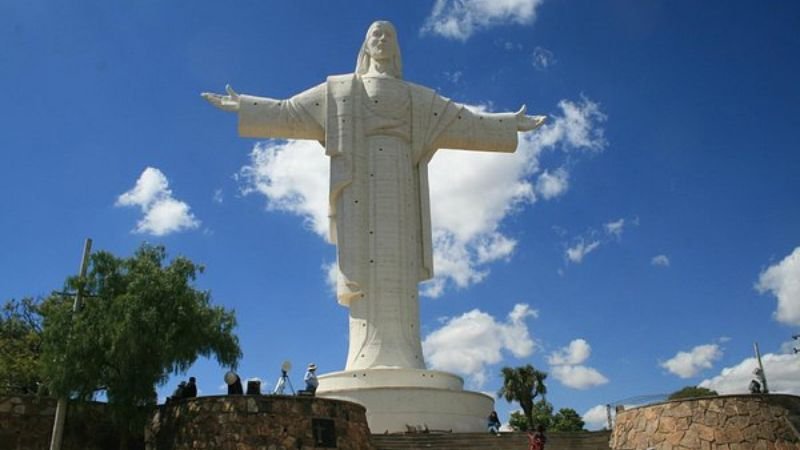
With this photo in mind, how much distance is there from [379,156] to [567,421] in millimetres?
27071

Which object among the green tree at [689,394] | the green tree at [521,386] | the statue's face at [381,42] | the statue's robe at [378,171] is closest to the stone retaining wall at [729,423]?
the green tree at [689,394]

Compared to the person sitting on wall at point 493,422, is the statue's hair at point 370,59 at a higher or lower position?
higher

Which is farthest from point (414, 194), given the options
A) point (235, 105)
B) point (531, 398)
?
point (531, 398)

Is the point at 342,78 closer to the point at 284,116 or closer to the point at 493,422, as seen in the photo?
the point at 284,116

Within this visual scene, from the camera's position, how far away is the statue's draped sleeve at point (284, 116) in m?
24.2

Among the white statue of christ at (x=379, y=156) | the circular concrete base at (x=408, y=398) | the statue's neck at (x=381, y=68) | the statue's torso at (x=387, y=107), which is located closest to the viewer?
the circular concrete base at (x=408, y=398)

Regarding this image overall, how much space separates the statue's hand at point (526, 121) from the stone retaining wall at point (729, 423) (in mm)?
12305

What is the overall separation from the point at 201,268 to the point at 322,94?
32.9ft

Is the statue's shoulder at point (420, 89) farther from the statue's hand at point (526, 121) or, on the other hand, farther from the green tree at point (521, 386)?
the green tree at point (521, 386)

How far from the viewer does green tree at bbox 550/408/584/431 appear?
44625 mm

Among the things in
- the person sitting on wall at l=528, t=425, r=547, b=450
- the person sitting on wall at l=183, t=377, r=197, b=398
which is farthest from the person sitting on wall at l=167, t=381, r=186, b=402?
the person sitting on wall at l=528, t=425, r=547, b=450

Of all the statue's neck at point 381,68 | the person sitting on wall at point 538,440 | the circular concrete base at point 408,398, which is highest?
the statue's neck at point 381,68

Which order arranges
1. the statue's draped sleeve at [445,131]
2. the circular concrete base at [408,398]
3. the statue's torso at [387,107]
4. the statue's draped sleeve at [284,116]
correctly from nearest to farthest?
the circular concrete base at [408,398] → the statue's draped sleeve at [284,116] → the statue's torso at [387,107] → the statue's draped sleeve at [445,131]

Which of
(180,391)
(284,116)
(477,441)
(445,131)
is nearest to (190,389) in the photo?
(180,391)
